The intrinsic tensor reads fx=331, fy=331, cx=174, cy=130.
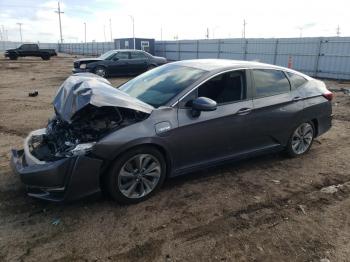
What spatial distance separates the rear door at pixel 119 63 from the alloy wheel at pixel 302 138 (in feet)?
44.7

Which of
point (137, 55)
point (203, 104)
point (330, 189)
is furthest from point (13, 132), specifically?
point (137, 55)

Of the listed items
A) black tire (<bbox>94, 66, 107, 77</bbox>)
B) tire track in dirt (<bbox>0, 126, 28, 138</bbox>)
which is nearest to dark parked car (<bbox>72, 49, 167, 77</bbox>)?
black tire (<bbox>94, 66, 107, 77</bbox>)

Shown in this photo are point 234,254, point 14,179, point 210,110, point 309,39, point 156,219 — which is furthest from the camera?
point 309,39

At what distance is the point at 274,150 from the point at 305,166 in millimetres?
561

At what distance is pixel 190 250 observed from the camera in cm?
311

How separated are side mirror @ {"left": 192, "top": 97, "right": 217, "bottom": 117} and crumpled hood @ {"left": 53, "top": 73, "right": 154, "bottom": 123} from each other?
53cm

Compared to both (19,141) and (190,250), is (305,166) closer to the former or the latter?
(190,250)

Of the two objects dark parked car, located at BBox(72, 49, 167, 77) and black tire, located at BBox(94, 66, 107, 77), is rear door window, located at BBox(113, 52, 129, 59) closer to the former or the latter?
dark parked car, located at BBox(72, 49, 167, 77)

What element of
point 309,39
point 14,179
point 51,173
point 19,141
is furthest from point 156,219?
point 309,39

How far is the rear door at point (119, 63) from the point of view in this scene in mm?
17578

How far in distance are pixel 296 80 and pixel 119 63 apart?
13.7 m

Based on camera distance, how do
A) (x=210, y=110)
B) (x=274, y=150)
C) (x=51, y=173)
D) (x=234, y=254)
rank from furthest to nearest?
(x=274, y=150) → (x=210, y=110) → (x=51, y=173) → (x=234, y=254)

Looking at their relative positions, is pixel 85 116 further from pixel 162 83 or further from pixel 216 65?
pixel 216 65

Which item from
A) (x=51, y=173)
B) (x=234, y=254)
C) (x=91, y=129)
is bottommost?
(x=234, y=254)
